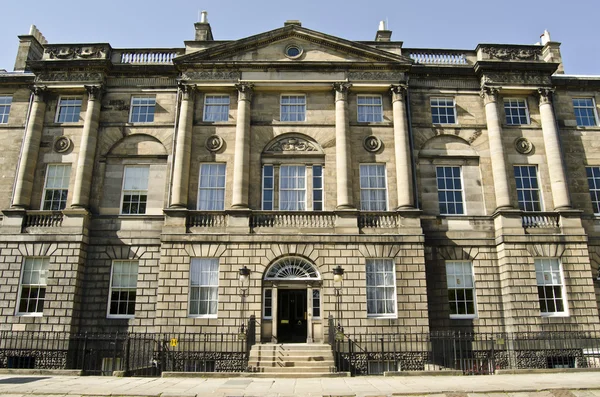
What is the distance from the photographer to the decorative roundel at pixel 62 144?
73.9 feet

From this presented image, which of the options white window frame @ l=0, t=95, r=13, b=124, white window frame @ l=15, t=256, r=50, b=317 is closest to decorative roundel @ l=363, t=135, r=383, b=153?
white window frame @ l=15, t=256, r=50, b=317

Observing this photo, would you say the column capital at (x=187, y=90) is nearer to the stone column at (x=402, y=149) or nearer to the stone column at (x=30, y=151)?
the stone column at (x=30, y=151)

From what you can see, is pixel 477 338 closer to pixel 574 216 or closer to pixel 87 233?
pixel 574 216

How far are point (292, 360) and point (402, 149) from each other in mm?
10597

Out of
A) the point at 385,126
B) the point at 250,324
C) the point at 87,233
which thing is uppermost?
the point at 385,126

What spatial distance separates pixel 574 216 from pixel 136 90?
70.7 feet

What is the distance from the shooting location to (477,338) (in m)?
20.1

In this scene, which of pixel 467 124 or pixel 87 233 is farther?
pixel 467 124

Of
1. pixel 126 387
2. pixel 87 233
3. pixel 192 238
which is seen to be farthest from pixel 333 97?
pixel 126 387

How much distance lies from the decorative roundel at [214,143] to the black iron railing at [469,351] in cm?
951

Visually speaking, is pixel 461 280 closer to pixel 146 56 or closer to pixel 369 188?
pixel 369 188

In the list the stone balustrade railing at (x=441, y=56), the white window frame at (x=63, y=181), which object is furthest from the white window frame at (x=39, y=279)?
the stone balustrade railing at (x=441, y=56)

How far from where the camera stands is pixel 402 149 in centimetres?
2177

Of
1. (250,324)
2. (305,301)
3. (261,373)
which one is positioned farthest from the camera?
(305,301)
